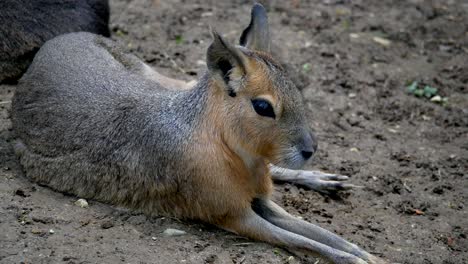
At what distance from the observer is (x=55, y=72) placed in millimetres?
5156

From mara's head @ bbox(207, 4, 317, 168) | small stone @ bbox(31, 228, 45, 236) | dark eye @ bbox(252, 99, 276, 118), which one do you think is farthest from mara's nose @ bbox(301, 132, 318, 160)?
small stone @ bbox(31, 228, 45, 236)

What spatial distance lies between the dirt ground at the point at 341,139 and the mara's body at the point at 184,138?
145 mm

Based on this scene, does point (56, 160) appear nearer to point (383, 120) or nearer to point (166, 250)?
point (166, 250)

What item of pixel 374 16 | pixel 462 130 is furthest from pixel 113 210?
pixel 374 16

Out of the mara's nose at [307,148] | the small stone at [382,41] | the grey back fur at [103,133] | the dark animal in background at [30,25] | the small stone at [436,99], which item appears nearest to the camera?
the mara's nose at [307,148]

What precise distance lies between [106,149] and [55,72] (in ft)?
2.52

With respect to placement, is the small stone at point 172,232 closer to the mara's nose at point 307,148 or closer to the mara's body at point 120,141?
the mara's body at point 120,141

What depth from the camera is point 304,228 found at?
4.78 metres

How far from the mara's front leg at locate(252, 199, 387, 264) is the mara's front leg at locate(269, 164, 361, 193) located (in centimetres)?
69

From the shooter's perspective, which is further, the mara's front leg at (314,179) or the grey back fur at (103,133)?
the mara's front leg at (314,179)

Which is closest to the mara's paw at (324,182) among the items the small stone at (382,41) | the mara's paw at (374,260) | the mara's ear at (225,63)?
the mara's paw at (374,260)

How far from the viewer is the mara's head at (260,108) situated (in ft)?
14.4

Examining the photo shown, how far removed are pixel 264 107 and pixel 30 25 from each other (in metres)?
2.81

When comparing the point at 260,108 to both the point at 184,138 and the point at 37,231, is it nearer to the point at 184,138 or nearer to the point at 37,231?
the point at 184,138
